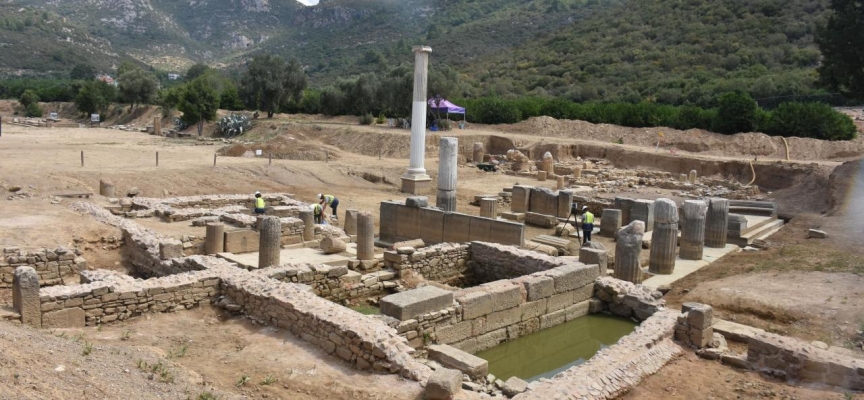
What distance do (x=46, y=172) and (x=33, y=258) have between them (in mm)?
12575

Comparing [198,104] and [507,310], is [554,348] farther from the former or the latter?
[198,104]

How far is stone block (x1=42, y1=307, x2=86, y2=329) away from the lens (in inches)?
372

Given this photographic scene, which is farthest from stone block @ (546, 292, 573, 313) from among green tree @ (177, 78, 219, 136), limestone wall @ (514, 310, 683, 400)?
green tree @ (177, 78, 219, 136)

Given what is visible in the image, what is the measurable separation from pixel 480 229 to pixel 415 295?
7382 millimetres

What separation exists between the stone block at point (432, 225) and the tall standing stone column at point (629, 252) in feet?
18.2

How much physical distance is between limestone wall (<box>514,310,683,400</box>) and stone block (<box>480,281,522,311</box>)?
6.93 ft

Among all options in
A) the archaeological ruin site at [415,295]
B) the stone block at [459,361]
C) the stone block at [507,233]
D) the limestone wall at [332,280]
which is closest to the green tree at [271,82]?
→ the archaeological ruin site at [415,295]

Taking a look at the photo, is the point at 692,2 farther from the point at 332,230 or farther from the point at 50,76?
the point at 50,76

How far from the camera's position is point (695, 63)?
63812mm

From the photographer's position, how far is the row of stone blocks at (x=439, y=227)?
16.7 m

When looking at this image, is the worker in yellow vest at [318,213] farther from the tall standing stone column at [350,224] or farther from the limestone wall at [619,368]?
the limestone wall at [619,368]

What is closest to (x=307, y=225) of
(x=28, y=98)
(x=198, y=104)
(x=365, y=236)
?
(x=365, y=236)

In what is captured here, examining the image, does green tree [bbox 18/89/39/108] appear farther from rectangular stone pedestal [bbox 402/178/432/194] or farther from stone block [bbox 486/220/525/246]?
stone block [bbox 486/220/525/246]

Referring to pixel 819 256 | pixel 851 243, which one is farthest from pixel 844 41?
pixel 819 256
